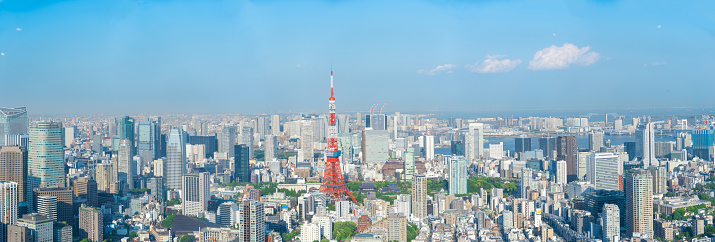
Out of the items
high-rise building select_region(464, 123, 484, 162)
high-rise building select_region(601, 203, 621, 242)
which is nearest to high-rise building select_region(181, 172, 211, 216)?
high-rise building select_region(601, 203, 621, 242)

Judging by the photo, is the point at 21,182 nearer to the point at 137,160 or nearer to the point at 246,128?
the point at 137,160

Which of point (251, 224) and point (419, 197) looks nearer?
point (251, 224)

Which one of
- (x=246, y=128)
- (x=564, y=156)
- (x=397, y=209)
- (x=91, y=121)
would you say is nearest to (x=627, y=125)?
(x=564, y=156)

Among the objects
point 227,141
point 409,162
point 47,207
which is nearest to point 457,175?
point 409,162

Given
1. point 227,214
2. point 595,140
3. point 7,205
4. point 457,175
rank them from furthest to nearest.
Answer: point 595,140 < point 457,175 < point 227,214 < point 7,205

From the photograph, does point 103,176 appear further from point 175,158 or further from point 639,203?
point 639,203
